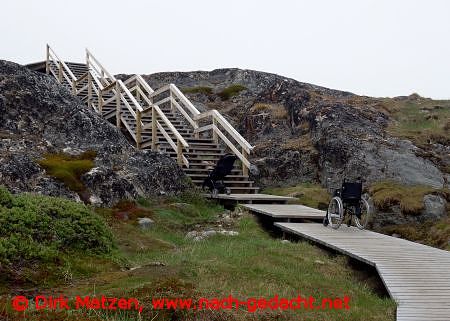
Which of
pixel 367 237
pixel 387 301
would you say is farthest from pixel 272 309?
pixel 367 237

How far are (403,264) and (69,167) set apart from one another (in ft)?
25.8

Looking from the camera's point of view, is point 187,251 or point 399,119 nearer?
point 187,251

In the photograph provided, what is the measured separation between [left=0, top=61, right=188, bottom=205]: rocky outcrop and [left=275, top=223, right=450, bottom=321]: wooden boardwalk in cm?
398

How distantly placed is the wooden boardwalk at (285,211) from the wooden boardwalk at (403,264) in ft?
1.26

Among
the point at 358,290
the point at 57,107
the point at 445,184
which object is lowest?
the point at 358,290

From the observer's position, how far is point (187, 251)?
838 cm

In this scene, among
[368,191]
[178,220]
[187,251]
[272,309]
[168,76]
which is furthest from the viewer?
[168,76]

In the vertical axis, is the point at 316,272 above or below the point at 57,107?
below

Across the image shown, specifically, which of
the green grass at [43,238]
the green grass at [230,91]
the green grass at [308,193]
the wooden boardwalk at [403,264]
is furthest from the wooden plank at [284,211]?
the green grass at [230,91]

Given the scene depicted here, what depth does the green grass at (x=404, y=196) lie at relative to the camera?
509 inches

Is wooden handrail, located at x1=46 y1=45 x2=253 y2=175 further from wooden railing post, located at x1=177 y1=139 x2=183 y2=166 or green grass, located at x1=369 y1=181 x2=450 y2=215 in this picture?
green grass, located at x1=369 y1=181 x2=450 y2=215

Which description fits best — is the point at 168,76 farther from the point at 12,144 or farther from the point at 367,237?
the point at 367,237

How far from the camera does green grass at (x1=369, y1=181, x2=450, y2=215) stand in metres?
12.9

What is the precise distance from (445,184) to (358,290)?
992cm
